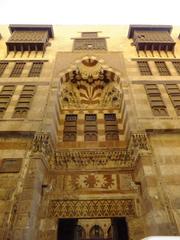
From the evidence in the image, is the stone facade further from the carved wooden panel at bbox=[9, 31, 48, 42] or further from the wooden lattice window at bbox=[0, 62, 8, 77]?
the carved wooden panel at bbox=[9, 31, 48, 42]

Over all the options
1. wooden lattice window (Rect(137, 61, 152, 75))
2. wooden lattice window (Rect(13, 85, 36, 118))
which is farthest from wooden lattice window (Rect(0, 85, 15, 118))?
wooden lattice window (Rect(137, 61, 152, 75))

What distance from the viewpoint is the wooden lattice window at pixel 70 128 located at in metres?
13.7

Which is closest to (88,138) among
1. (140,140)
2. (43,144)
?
(43,144)

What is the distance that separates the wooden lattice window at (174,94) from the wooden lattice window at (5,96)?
9047mm

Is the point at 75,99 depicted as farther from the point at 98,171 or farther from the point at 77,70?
the point at 98,171

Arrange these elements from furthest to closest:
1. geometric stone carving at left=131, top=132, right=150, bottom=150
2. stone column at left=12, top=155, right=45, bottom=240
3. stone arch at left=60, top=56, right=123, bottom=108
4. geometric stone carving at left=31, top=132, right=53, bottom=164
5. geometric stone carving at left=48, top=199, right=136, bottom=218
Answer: stone arch at left=60, top=56, right=123, bottom=108 → geometric stone carving at left=131, top=132, right=150, bottom=150 → geometric stone carving at left=31, top=132, right=53, bottom=164 → geometric stone carving at left=48, top=199, right=136, bottom=218 → stone column at left=12, top=155, right=45, bottom=240

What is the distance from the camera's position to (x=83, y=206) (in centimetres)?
1020

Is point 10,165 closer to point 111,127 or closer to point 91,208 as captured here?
point 91,208

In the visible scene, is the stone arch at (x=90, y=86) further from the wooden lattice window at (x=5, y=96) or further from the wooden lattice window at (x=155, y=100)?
the wooden lattice window at (x=5, y=96)

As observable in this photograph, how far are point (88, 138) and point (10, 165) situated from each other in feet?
14.5

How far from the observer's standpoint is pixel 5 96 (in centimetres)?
1451

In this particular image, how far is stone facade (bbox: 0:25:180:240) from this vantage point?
374 inches

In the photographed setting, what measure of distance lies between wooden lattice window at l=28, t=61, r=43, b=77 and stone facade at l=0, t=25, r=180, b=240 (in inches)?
2.5

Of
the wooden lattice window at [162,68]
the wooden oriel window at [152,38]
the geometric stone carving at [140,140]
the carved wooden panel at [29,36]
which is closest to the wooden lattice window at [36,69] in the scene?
the carved wooden panel at [29,36]
